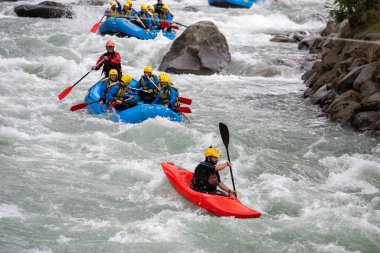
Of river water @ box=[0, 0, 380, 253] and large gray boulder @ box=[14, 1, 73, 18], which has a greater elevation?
large gray boulder @ box=[14, 1, 73, 18]

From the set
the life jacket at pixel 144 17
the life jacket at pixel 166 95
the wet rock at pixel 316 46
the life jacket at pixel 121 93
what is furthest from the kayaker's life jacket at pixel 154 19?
the life jacket at pixel 166 95

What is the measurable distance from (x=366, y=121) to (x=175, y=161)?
3.60 metres

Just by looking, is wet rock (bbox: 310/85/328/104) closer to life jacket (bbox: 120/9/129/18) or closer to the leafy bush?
the leafy bush

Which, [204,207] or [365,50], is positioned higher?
[365,50]

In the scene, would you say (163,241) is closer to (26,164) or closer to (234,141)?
(26,164)

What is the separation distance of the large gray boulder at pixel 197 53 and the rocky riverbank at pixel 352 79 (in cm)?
241

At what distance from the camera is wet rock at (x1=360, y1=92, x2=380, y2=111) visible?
1136cm

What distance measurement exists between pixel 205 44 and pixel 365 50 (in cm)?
452

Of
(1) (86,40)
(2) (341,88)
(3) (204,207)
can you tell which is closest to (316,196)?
(3) (204,207)

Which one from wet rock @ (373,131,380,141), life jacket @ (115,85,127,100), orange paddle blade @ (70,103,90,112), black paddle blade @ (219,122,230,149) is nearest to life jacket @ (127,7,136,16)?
orange paddle blade @ (70,103,90,112)

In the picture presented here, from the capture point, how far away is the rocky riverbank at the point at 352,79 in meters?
11.6

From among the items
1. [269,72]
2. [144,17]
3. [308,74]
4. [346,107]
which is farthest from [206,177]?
[144,17]

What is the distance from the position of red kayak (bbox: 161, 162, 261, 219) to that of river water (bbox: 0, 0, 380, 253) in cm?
13

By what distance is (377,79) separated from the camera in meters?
11.7
